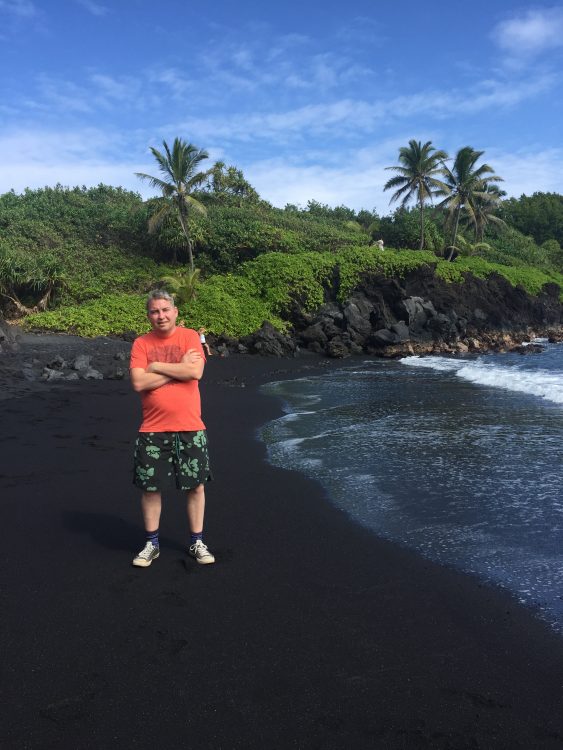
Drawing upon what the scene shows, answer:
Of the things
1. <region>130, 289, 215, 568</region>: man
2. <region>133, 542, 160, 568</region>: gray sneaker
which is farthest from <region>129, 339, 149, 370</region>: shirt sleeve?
<region>133, 542, 160, 568</region>: gray sneaker

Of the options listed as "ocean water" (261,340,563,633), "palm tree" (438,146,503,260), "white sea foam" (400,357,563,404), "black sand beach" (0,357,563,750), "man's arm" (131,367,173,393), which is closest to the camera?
"black sand beach" (0,357,563,750)

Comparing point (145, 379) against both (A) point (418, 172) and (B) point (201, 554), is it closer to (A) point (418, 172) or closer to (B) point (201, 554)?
(B) point (201, 554)

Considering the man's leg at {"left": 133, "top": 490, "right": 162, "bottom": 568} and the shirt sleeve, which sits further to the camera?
the man's leg at {"left": 133, "top": 490, "right": 162, "bottom": 568}

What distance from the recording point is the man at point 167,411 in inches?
136

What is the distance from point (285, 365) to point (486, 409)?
389 inches

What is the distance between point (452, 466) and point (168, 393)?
4.09 meters

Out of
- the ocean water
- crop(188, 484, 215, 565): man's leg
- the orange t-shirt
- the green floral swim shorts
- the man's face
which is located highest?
the man's face

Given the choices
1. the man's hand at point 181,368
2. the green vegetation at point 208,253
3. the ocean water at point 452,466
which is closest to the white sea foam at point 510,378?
the ocean water at point 452,466

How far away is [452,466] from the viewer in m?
6.23

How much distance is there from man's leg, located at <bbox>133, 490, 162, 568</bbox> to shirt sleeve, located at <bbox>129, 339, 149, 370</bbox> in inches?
35.7

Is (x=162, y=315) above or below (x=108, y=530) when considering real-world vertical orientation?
above

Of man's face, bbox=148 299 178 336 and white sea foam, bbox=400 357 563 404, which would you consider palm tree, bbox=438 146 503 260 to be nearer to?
white sea foam, bbox=400 357 563 404

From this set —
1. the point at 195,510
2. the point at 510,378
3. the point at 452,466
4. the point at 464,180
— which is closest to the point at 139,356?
the point at 195,510

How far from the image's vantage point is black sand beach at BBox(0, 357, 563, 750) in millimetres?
2174
